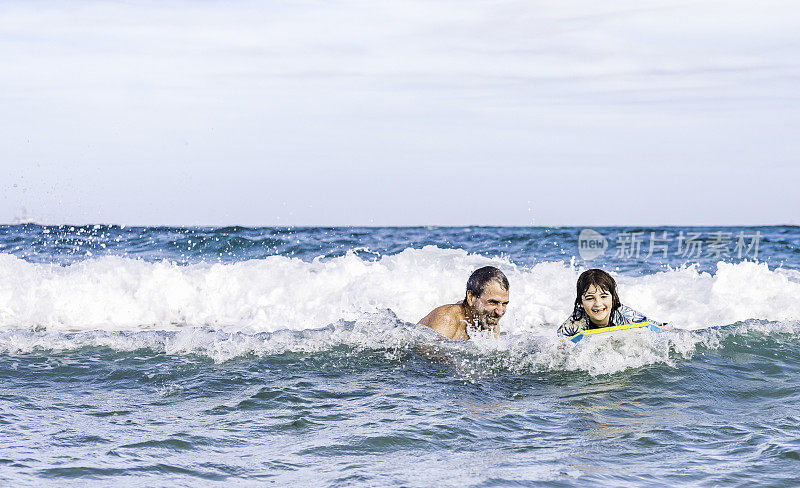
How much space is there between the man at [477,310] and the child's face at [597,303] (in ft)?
2.45

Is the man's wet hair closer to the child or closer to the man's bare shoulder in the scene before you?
the man's bare shoulder

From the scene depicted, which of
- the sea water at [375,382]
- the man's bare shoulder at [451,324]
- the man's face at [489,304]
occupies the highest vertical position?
the man's face at [489,304]

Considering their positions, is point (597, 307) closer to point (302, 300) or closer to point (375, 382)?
point (375, 382)

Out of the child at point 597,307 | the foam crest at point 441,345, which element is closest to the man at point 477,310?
the foam crest at point 441,345

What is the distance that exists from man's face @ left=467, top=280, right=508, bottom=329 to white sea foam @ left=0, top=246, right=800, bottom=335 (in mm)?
2973

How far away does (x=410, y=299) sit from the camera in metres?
11.5

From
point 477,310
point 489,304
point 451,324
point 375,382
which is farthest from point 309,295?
point 375,382

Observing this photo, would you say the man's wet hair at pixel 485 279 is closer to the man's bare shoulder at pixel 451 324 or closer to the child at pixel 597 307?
the man's bare shoulder at pixel 451 324

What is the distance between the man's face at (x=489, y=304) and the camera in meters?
6.98

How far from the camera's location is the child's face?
682 centimetres

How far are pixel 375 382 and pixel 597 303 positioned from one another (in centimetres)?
217

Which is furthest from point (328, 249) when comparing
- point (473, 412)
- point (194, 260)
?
point (473, 412)

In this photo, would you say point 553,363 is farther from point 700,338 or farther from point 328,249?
point 328,249

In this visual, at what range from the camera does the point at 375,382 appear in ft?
21.5
